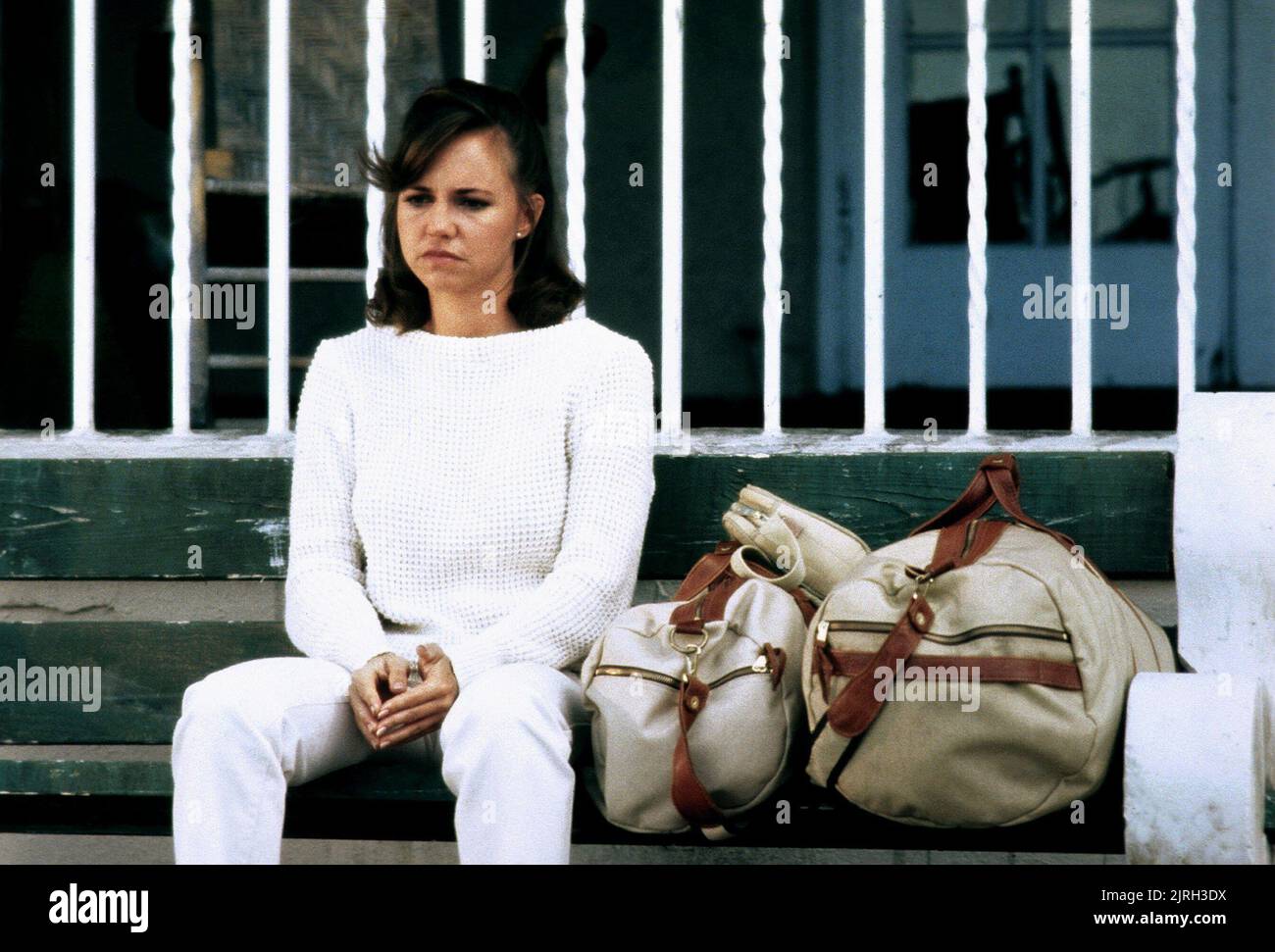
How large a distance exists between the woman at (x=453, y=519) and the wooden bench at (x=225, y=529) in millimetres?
192

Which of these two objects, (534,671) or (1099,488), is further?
(1099,488)

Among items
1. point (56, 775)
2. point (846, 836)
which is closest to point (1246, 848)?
point (846, 836)

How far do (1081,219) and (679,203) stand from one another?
0.69m

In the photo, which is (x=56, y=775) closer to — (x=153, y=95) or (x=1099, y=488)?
(x=1099, y=488)

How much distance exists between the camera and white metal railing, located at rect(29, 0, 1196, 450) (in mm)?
3102

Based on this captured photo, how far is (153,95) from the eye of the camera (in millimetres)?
5434

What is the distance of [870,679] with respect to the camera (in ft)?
7.07

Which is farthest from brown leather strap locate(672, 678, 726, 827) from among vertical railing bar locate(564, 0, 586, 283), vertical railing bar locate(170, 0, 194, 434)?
vertical railing bar locate(170, 0, 194, 434)

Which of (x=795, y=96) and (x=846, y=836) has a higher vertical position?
(x=795, y=96)

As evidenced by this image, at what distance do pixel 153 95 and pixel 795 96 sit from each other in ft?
6.85

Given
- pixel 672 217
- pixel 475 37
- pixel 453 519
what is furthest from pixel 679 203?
pixel 453 519

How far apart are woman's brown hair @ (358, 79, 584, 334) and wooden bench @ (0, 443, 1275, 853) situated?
0.33 m

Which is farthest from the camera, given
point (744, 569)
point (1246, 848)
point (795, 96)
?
point (795, 96)

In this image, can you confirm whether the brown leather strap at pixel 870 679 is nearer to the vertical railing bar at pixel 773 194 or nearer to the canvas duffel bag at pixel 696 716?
the canvas duffel bag at pixel 696 716
